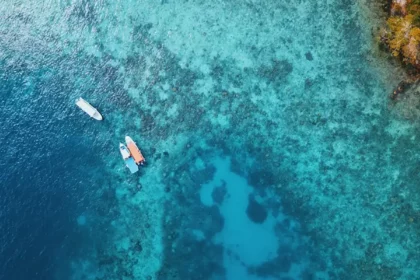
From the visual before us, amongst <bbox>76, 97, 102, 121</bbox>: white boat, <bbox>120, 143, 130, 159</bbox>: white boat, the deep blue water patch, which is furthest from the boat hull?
<bbox>76, 97, 102, 121</bbox>: white boat

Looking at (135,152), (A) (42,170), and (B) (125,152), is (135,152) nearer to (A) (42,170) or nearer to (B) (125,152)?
(B) (125,152)

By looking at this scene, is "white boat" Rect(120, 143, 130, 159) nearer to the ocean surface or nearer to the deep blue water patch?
the ocean surface

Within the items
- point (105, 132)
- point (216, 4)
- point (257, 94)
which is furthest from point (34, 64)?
point (257, 94)

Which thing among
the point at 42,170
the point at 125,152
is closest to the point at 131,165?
the point at 125,152

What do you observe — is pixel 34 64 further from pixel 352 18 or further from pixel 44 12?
pixel 352 18

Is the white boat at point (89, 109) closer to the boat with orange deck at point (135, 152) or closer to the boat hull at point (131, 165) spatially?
the boat with orange deck at point (135, 152)

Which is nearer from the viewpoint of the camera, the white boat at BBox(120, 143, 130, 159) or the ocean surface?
the ocean surface
